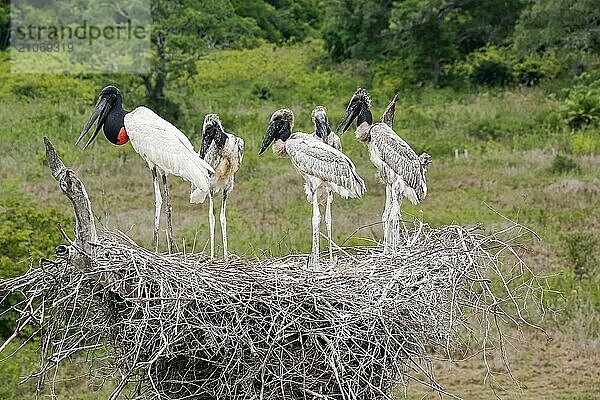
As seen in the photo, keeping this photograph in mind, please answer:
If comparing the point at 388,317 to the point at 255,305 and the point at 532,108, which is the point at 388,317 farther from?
the point at 532,108

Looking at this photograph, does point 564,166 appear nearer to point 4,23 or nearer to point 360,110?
point 360,110

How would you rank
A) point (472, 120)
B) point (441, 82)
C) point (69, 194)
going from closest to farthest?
point (69, 194) → point (472, 120) → point (441, 82)

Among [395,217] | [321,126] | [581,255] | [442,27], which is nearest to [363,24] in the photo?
[442,27]

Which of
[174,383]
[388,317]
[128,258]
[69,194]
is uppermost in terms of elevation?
[69,194]

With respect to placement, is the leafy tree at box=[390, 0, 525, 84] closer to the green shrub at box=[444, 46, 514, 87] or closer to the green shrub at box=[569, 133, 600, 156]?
the green shrub at box=[444, 46, 514, 87]

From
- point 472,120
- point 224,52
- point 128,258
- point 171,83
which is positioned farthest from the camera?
point 224,52

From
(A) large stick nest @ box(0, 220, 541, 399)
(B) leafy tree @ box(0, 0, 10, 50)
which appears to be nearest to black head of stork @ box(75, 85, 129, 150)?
(A) large stick nest @ box(0, 220, 541, 399)

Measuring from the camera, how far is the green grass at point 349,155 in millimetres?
15242

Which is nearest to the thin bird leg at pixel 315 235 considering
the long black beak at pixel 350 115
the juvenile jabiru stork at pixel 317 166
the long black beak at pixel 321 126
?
the juvenile jabiru stork at pixel 317 166

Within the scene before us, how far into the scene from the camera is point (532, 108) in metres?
24.8

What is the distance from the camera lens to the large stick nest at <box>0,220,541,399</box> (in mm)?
6305

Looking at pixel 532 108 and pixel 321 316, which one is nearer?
pixel 321 316

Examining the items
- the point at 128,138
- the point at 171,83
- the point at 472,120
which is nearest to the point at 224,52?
the point at 171,83

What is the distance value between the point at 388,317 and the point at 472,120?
1727cm
